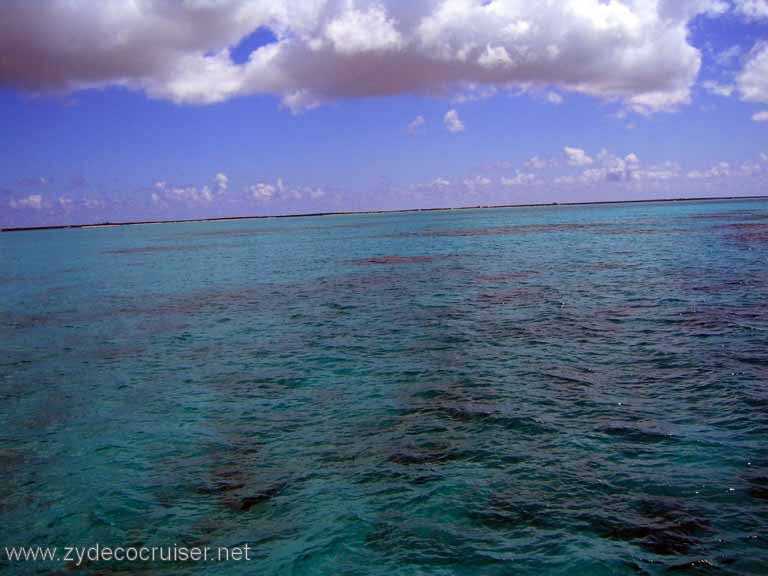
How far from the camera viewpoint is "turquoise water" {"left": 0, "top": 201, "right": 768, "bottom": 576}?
7.85 m

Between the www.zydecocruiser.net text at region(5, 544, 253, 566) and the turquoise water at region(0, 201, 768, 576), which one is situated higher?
the turquoise water at region(0, 201, 768, 576)

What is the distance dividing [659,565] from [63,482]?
995cm

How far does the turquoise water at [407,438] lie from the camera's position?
25.8 feet

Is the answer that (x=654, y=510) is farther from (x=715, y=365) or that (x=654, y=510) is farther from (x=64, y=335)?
(x=64, y=335)

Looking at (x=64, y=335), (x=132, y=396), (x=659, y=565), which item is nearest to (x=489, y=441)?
(x=659, y=565)

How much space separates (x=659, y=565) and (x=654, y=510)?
1349 millimetres

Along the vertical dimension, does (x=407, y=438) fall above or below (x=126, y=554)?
above

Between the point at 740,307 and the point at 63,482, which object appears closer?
the point at 63,482

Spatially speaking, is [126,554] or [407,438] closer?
[126,554]

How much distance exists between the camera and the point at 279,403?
46.2ft

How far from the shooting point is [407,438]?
37.7 ft

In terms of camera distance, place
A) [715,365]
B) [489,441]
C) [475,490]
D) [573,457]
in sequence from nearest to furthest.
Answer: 1. [475,490]
2. [573,457]
3. [489,441]
4. [715,365]

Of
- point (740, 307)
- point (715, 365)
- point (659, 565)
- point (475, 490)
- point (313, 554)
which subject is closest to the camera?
point (659, 565)

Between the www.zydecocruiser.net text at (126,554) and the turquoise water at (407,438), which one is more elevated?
the turquoise water at (407,438)
